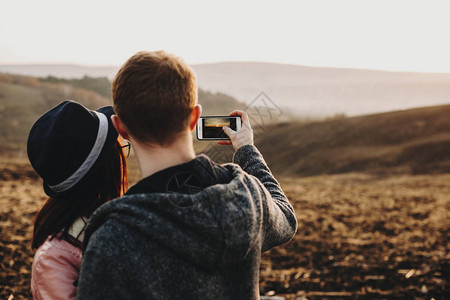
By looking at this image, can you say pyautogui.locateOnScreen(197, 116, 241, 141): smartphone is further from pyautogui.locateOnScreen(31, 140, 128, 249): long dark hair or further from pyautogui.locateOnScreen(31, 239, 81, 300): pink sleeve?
pyautogui.locateOnScreen(31, 239, 81, 300): pink sleeve

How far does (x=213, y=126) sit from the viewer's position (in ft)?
6.50

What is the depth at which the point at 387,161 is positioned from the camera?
1883cm

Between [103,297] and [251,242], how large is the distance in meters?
0.46

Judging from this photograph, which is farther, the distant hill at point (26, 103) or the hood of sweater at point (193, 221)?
the distant hill at point (26, 103)

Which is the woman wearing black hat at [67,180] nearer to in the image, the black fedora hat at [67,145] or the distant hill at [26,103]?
the black fedora hat at [67,145]

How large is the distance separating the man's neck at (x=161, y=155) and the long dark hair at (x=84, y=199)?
45 cm

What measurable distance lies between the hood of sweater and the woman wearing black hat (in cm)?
37

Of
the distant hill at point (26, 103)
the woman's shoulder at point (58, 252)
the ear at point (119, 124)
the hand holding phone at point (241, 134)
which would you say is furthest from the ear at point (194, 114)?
the distant hill at point (26, 103)

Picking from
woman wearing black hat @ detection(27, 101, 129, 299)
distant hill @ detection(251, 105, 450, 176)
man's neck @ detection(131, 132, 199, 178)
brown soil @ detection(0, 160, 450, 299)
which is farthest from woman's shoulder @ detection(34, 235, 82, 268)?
distant hill @ detection(251, 105, 450, 176)

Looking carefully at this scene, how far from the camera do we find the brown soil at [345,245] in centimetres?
520

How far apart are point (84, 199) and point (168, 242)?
0.71 m

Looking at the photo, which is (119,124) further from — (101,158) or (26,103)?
(26,103)

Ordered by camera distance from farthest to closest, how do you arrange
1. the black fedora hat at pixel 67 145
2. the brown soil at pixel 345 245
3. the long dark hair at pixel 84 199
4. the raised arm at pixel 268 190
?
the brown soil at pixel 345 245 → the long dark hair at pixel 84 199 → the black fedora hat at pixel 67 145 → the raised arm at pixel 268 190

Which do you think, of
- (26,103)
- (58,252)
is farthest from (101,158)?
(26,103)
